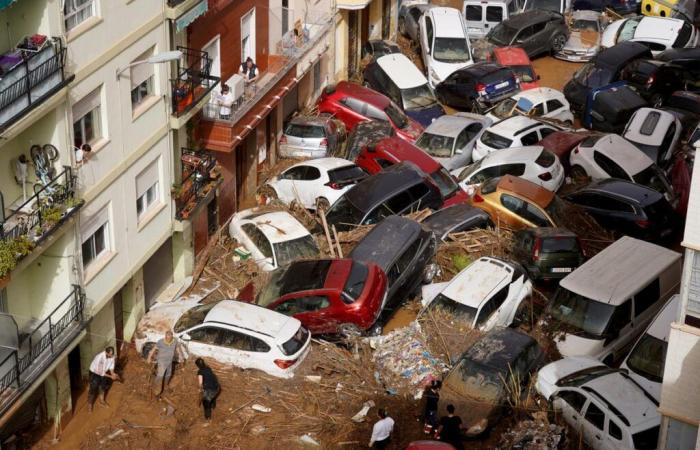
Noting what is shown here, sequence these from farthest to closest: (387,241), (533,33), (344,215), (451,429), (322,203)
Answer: (533,33) → (322,203) → (344,215) → (387,241) → (451,429)

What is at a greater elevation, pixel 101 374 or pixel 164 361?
pixel 164 361

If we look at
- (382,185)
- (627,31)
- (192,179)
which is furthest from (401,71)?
(192,179)

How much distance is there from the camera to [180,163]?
25516mm

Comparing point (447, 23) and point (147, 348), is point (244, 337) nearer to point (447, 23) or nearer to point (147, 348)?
point (147, 348)

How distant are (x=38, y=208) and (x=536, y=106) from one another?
64.6ft

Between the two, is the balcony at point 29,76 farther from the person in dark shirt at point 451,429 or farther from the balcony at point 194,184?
the person in dark shirt at point 451,429

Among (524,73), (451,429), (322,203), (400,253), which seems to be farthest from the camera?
(524,73)

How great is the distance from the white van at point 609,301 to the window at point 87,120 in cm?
988

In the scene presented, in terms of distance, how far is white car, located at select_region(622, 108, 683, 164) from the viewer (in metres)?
32.6

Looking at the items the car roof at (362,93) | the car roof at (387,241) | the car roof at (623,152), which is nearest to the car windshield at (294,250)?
the car roof at (387,241)

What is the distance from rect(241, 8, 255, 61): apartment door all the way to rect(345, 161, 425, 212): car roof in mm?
4609

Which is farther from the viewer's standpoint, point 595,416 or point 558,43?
point 558,43

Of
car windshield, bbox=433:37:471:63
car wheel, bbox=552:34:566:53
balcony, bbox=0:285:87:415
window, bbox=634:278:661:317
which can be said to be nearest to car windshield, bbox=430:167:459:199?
window, bbox=634:278:661:317

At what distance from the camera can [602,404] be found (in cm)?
2031
